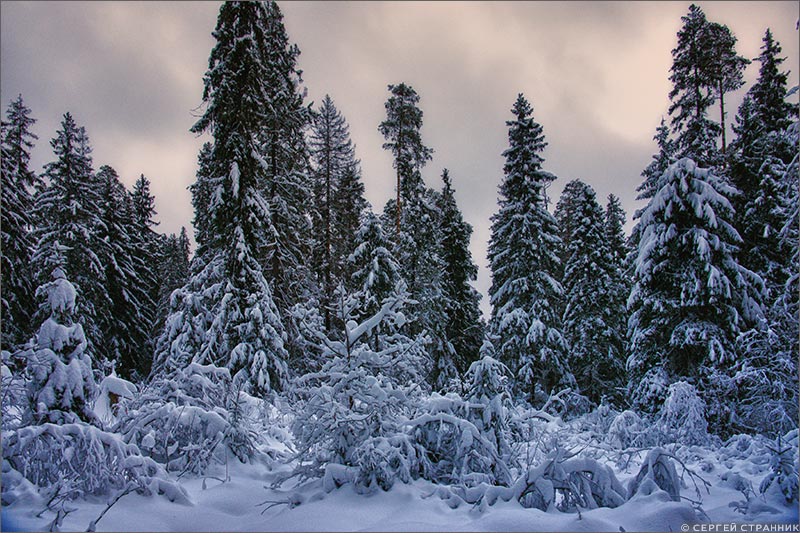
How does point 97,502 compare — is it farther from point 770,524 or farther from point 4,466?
point 770,524

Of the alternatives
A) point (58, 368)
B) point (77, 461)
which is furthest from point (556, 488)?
point (58, 368)

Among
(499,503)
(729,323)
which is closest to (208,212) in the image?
(499,503)

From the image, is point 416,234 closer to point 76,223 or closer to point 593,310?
point 593,310

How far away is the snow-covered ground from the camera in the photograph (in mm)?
4348

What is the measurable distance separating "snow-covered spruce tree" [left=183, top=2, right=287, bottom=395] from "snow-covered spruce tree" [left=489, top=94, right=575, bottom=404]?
1023 centimetres

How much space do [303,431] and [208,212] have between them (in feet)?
31.9

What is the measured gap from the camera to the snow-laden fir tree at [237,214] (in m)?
13.1

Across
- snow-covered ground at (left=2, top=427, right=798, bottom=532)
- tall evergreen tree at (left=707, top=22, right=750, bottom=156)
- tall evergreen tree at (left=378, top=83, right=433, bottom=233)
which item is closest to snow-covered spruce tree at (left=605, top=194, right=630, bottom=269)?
tall evergreen tree at (left=707, top=22, right=750, bottom=156)

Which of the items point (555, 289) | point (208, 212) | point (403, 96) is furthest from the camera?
point (403, 96)

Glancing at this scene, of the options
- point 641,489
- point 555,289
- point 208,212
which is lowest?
point 641,489

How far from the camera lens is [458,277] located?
962 inches

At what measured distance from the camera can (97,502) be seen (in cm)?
514

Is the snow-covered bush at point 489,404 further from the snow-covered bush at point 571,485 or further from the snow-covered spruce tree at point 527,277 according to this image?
the snow-covered spruce tree at point 527,277

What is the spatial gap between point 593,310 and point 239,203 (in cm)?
1713
